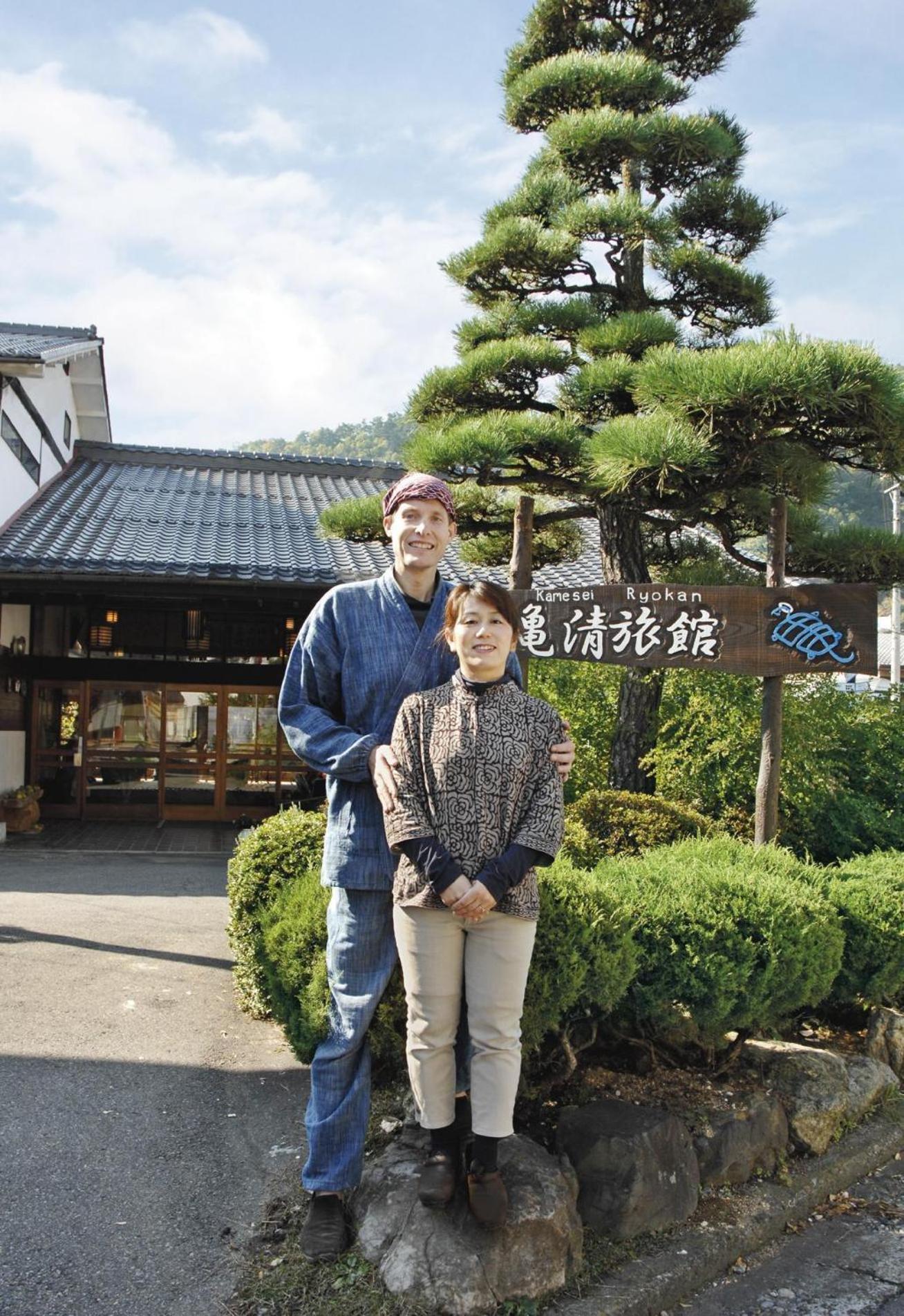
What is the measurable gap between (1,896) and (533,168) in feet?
22.2

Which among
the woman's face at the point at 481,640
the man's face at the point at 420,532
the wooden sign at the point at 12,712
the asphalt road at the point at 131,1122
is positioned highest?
the man's face at the point at 420,532

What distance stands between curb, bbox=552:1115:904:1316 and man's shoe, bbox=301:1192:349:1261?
1.92ft

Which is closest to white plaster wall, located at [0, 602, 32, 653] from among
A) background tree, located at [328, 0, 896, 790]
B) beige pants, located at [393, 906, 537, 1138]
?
background tree, located at [328, 0, 896, 790]

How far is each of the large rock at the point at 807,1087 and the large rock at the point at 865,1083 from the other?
0.18ft

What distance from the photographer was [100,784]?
12.4 m

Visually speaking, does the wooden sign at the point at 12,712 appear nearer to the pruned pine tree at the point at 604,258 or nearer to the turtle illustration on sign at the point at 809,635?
the pruned pine tree at the point at 604,258

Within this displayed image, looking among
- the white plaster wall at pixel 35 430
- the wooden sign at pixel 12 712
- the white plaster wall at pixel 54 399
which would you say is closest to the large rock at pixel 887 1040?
the wooden sign at pixel 12 712

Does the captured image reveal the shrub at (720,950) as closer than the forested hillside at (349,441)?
Yes

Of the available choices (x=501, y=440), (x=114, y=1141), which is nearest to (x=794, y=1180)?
(x=114, y=1141)

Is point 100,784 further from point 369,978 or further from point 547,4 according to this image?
point 369,978

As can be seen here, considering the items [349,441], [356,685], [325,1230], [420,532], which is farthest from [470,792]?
[349,441]

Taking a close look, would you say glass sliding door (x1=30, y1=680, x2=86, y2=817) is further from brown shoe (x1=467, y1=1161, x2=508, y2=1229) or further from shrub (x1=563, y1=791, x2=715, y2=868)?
brown shoe (x1=467, y1=1161, x2=508, y2=1229)

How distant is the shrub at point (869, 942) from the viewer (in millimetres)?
3961

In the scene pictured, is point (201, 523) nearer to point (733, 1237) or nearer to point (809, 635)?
point (809, 635)
